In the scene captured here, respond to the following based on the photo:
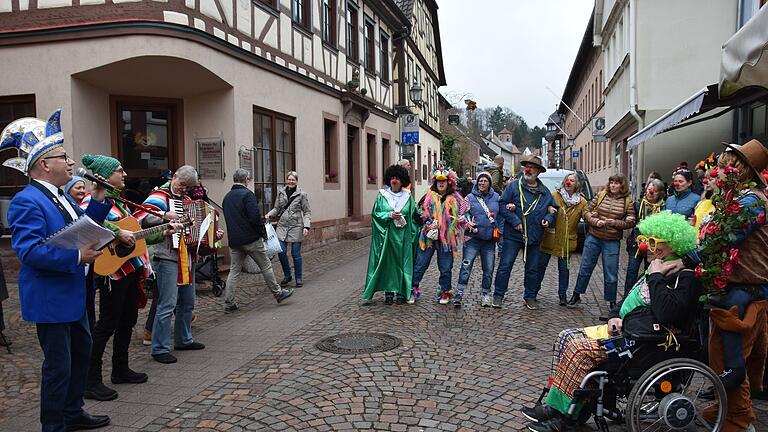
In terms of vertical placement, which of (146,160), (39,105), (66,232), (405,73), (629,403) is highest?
(405,73)

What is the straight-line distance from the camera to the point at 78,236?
3.31m

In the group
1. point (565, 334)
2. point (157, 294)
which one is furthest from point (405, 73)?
point (565, 334)

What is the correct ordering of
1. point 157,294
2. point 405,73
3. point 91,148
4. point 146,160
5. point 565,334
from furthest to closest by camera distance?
point 405,73, point 146,160, point 91,148, point 157,294, point 565,334

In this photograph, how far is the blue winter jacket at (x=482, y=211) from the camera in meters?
7.26

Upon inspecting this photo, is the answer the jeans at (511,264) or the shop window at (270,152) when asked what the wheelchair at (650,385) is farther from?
the shop window at (270,152)

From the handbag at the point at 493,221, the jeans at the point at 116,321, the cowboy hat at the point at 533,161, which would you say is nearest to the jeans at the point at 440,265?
the handbag at the point at 493,221

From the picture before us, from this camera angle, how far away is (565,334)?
375 cm

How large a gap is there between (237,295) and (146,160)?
339cm

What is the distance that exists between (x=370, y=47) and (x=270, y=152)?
26.6ft

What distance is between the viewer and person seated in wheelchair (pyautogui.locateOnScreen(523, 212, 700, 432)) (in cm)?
345

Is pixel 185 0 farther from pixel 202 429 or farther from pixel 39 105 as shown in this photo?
pixel 202 429

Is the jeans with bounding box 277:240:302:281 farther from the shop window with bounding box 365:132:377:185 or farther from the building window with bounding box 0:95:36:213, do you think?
the shop window with bounding box 365:132:377:185

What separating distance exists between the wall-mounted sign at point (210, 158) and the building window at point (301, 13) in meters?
4.06

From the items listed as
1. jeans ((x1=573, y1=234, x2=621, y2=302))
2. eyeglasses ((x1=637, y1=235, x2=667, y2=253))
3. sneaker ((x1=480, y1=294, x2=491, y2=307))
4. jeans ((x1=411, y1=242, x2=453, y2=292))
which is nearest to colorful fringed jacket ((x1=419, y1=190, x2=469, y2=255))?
jeans ((x1=411, y1=242, x2=453, y2=292))
